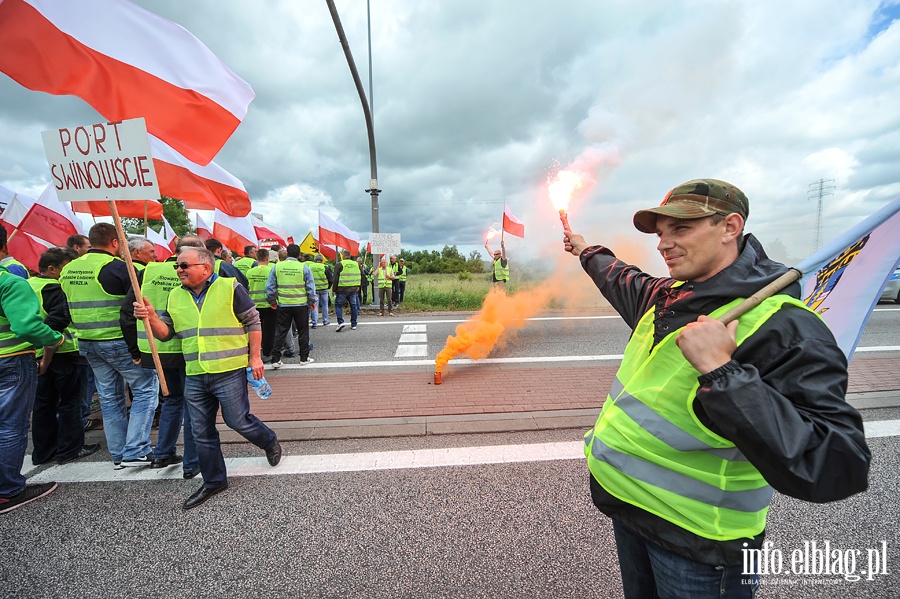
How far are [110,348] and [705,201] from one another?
5.06m

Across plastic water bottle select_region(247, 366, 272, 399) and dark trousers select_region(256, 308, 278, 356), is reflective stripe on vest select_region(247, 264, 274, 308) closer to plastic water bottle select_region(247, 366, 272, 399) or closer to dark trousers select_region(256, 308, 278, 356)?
dark trousers select_region(256, 308, 278, 356)

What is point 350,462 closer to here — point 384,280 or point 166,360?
point 166,360

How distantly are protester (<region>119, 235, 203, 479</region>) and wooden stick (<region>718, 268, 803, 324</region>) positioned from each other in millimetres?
4202

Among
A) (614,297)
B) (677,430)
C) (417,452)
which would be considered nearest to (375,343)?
(417,452)

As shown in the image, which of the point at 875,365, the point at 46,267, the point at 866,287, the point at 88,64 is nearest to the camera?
the point at 866,287

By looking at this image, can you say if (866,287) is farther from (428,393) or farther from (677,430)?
(428,393)

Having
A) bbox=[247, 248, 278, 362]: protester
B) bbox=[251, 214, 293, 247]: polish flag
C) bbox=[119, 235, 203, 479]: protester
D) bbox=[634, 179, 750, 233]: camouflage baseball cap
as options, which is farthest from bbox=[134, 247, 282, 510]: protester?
bbox=[251, 214, 293, 247]: polish flag

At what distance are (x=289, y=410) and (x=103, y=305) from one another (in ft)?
7.75

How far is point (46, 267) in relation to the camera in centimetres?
468

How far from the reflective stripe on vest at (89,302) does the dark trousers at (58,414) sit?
724 mm

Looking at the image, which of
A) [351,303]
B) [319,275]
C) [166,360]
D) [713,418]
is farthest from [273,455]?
[319,275]

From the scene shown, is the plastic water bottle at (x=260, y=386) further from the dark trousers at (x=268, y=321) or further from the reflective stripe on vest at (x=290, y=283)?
the dark trousers at (x=268, y=321)

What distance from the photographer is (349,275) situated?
10.8 m

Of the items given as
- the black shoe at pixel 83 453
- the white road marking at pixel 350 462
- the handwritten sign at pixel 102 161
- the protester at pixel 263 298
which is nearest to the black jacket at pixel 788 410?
the white road marking at pixel 350 462
